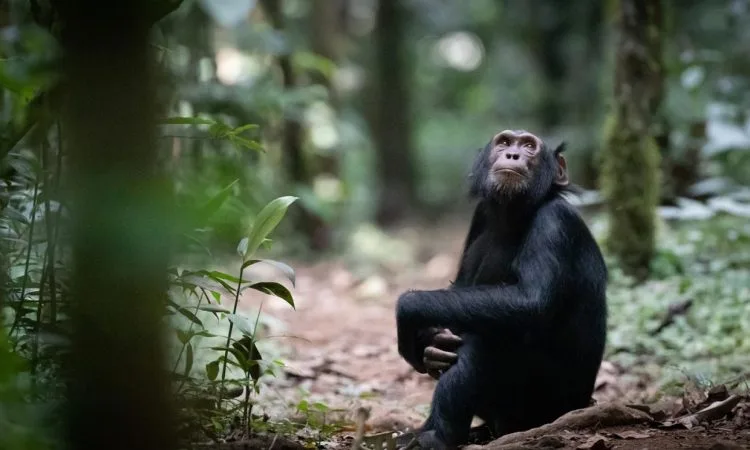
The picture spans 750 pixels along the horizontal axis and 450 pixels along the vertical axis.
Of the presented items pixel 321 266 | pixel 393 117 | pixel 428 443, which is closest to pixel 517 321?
pixel 428 443

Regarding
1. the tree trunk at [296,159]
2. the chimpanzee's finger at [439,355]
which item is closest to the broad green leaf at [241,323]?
the chimpanzee's finger at [439,355]

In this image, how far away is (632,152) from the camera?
6828 millimetres

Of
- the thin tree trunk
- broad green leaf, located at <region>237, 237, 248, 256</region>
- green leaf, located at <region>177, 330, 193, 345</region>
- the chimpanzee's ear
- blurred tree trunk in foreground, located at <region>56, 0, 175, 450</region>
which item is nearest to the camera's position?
blurred tree trunk in foreground, located at <region>56, 0, 175, 450</region>

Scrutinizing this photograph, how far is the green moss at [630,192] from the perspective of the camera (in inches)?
264

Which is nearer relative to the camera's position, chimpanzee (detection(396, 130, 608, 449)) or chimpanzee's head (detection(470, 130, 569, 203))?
chimpanzee (detection(396, 130, 608, 449))

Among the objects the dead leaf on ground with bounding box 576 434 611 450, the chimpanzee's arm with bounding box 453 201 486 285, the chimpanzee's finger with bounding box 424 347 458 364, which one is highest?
the chimpanzee's arm with bounding box 453 201 486 285

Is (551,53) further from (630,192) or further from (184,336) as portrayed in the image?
(184,336)

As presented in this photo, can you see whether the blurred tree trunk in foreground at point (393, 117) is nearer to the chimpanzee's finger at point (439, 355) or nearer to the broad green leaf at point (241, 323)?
the chimpanzee's finger at point (439, 355)

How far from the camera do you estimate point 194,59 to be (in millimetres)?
9031

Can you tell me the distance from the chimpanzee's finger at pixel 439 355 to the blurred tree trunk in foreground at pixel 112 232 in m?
2.00

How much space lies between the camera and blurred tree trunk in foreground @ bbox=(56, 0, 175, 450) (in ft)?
6.13

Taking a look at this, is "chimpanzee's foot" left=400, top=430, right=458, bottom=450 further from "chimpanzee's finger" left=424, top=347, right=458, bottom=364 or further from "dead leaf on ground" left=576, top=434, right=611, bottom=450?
"dead leaf on ground" left=576, top=434, right=611, bottom=450

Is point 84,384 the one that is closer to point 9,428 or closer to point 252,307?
point 9,428

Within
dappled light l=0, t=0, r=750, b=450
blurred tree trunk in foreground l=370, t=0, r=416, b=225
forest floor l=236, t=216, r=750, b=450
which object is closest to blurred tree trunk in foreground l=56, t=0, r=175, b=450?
dappled light l=0, t=0, r=750, b=450
